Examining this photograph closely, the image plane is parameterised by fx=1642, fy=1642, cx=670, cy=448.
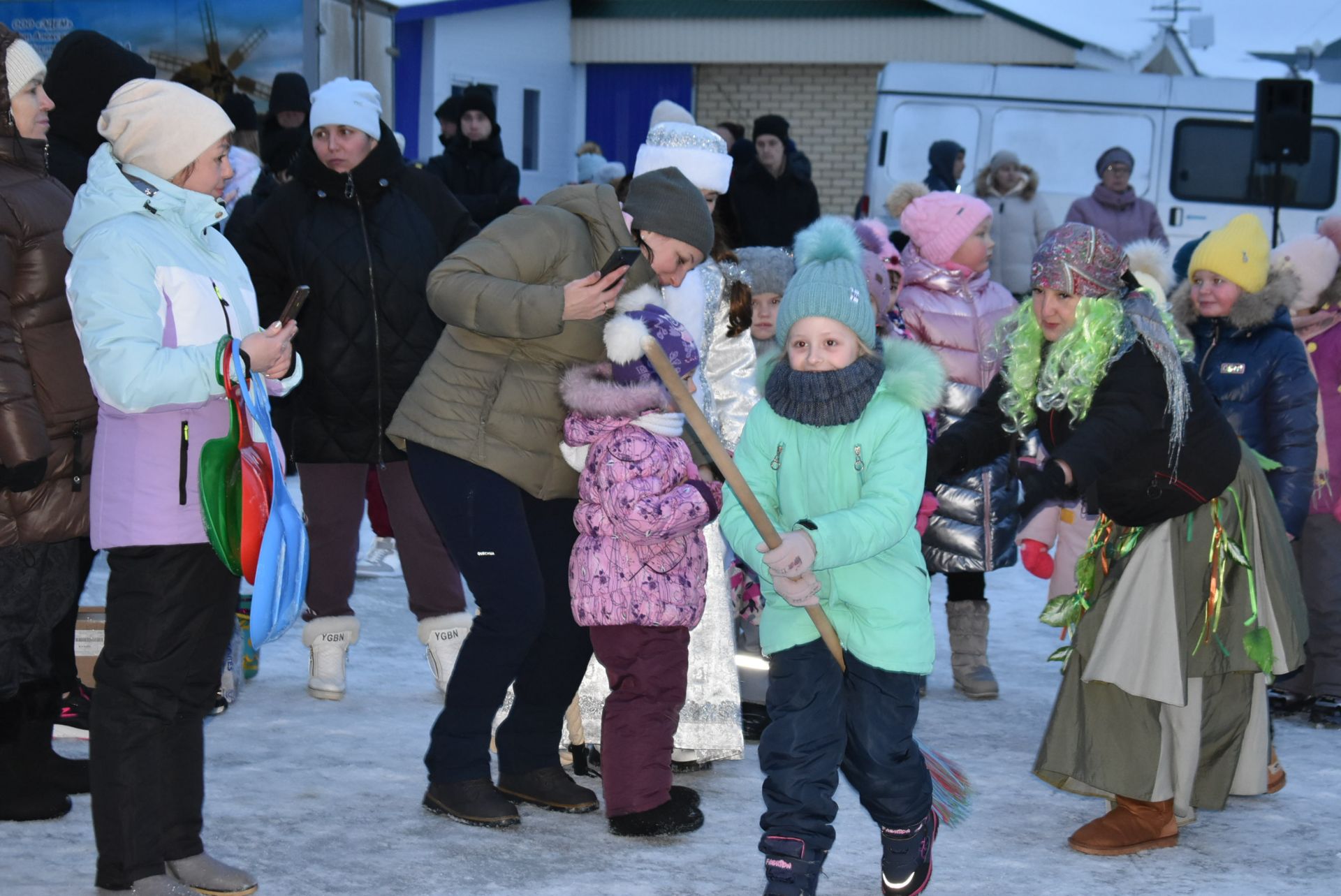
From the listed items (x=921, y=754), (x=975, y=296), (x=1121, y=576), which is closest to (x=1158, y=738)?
(x=1121, y=576)

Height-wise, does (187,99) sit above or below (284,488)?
above

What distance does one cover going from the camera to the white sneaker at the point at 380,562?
764 centimetres

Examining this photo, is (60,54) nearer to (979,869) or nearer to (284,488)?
(284,488)

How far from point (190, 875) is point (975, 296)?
3538 millimetres

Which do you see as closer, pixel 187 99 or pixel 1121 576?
pixel 187 99

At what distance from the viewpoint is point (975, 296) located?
Result: 5992 mm

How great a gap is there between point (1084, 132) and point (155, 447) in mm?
11980

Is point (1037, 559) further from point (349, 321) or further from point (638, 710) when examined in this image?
point (349, 321)

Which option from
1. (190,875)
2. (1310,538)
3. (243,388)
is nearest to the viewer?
(243,388)

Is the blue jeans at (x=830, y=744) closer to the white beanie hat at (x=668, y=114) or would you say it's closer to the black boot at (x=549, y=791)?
the black boot at (x=549, y=791)

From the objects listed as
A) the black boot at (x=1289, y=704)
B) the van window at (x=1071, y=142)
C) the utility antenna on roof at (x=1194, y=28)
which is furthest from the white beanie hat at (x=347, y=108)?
the utility antenna on roof at (x=1194, y=28)

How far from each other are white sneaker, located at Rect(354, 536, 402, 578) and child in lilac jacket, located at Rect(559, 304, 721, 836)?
350cm

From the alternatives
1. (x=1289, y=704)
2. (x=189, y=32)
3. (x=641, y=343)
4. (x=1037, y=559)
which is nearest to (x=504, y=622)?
(x=641, y=343)

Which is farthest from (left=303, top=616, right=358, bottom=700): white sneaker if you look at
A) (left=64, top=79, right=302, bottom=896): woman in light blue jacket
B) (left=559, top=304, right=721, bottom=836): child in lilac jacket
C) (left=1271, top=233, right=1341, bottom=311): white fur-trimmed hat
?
(left=1271, top=233, right=1341, bottom=311): white fur-trimmed hat
